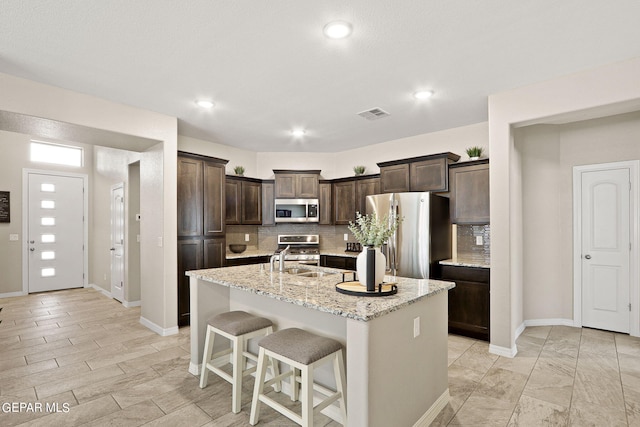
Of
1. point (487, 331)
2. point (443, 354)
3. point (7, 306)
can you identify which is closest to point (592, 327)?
point (487, 331)

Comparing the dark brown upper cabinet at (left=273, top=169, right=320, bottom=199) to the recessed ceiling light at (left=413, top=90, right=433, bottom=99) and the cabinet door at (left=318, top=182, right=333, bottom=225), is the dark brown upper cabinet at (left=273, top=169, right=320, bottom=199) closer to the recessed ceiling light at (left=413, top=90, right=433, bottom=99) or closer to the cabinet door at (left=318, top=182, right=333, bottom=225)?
the cabinet door at (left=318, top=182, right=333, bottom=225)

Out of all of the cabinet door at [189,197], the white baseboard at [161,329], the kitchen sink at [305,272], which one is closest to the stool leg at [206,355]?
the kitchen sink at [305,272]

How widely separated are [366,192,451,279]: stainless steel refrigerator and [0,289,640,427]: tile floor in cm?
99

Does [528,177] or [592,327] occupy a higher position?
[528,177]

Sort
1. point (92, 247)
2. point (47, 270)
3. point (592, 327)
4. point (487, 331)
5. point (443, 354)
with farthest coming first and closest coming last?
point (92, 247)
point (47, 270)
point (592, 327)
point (487, 331)
point (443, 354)

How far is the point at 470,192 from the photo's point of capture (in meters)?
4.30

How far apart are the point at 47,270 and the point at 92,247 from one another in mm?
859

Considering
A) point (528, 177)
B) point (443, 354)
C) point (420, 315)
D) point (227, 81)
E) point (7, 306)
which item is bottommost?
point (7, 306)

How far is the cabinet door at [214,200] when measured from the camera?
189 inches

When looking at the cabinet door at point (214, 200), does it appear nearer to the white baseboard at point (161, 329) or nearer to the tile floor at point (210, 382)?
the white baseboard at point (161, 329)

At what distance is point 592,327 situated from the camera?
4301 millimetres

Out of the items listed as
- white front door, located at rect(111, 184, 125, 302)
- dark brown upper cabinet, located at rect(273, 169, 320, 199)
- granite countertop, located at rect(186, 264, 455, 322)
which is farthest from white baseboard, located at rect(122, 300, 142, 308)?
granite countertop, located at rect(186, 264, 455, 322)

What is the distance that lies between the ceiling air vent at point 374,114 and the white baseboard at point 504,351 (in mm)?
2914

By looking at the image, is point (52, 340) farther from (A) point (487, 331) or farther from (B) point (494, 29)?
(B) point (494, 29)
